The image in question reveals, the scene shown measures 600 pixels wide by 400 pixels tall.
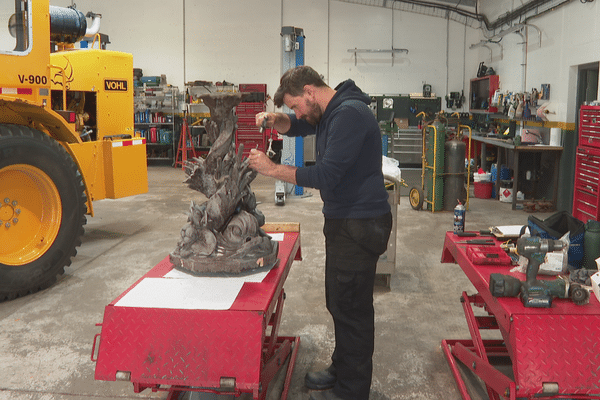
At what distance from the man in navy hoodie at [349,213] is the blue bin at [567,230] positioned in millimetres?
784

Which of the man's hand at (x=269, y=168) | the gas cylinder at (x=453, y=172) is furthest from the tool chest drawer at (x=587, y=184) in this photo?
the man's hand at (x=269, y=168)

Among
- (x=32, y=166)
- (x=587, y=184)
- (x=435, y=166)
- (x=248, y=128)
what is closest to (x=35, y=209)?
(x=32, y=166)

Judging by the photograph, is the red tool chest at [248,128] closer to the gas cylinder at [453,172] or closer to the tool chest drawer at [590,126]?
the gas cylinder at [453,172]

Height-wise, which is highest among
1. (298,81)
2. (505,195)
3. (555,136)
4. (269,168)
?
(298,81)

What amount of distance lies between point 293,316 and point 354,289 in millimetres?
1416

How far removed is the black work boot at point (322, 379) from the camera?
273cm

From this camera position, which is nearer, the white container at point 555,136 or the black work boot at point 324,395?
the black work boot at point 324,395

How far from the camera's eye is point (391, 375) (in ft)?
9.43

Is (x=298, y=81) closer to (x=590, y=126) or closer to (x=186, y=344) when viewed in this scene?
(x=186, y=344)

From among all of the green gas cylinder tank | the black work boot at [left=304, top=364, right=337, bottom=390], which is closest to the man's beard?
the black work boot at [left=304, top=364, right=337, bottom=390]

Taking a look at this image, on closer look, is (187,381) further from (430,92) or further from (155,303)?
(430,92)

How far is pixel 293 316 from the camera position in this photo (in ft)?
12.2

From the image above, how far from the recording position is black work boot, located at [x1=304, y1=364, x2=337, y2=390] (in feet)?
8.96

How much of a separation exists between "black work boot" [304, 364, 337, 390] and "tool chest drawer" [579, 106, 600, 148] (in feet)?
15.1
